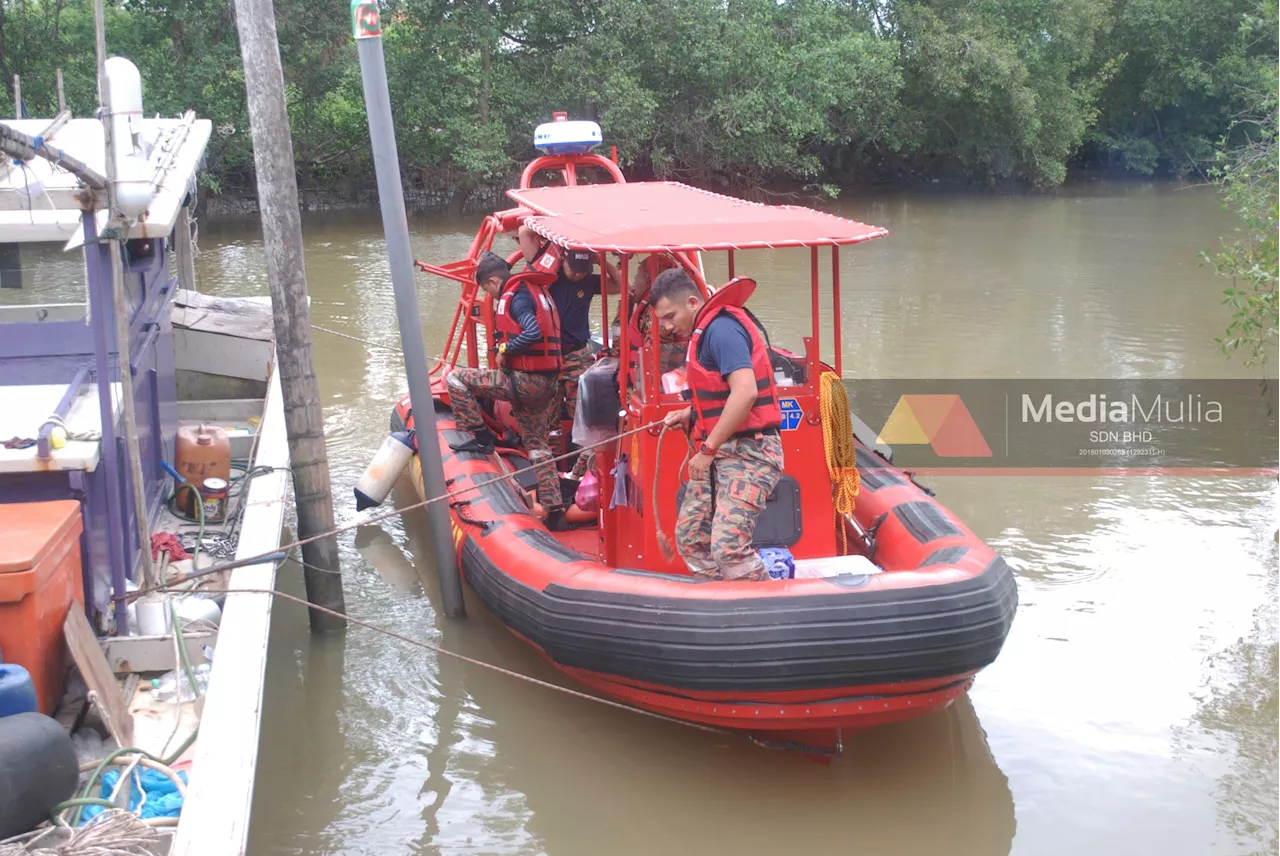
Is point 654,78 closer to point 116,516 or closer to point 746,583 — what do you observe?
point 746,583

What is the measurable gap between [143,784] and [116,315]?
152cm

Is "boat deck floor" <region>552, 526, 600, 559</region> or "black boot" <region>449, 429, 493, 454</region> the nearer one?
"boat deck floor" <region>552, 526, 600, 559</region>

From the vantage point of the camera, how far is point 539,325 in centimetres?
635

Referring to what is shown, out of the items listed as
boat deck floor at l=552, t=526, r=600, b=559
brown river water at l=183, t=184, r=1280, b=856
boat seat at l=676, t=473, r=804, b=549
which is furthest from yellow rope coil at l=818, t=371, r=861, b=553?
boat deck floor at l=552, t=526, r=600, b=559

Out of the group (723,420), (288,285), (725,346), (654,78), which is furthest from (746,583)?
(654,78)

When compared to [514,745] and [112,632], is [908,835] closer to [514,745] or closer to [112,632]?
[514,745]

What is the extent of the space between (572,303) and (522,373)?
49 centimetres

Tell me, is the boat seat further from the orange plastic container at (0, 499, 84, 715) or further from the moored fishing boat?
the orange plastic container at (0, 499, 84, 715)

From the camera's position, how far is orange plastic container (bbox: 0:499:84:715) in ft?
11.5

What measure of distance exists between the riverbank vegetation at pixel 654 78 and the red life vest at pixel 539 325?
43.3ft

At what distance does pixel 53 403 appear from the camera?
446 centimetres

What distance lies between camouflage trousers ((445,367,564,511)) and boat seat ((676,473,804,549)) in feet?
4.79

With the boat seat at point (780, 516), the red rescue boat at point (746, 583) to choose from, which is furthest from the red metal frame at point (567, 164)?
the boat seat at point (780, 516)

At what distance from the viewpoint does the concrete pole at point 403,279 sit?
5387 millimetres
